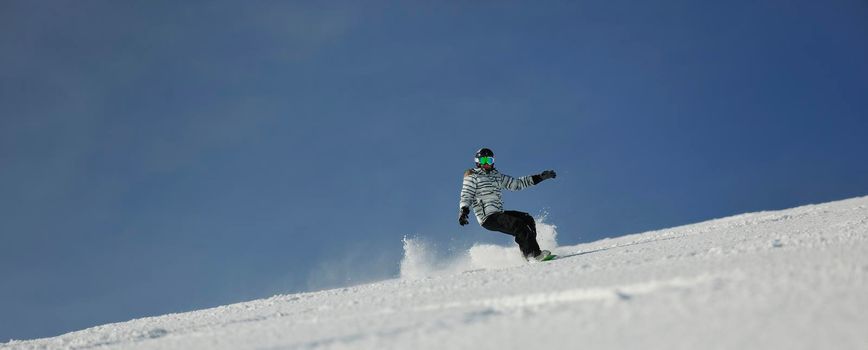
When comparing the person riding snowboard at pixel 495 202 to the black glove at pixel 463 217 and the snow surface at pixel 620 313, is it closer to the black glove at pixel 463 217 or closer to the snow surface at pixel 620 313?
the black glove at pixel 463 217

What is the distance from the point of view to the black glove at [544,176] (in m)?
11.1

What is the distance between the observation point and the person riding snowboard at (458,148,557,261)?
980 cm

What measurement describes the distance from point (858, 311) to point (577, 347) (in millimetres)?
1170

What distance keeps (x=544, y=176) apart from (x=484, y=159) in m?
1.22

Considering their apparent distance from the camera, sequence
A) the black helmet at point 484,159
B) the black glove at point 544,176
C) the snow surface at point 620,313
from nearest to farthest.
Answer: the snow surface at point 620,313 < the black helmet at point 484,159 < the black glove at point 544,176

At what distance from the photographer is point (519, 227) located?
9.85 meters

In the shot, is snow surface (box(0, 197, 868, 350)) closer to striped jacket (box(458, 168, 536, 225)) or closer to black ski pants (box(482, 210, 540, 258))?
black ski pants (box(482, 210, 540, 258))

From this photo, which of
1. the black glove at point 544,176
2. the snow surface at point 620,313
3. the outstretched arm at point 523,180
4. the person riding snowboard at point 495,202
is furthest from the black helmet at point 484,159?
the snow surface at point 620,313

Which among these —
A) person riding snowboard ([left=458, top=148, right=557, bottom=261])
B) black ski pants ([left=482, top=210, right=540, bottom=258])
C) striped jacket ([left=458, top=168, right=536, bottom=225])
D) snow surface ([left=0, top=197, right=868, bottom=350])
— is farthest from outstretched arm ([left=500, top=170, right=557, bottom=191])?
snow surface ([left=0, top=197, right=868, bottom=350])

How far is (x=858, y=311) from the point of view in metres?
2.54

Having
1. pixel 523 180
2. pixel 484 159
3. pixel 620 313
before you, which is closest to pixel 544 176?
pixel 523 180

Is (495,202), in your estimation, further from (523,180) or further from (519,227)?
(523,180)

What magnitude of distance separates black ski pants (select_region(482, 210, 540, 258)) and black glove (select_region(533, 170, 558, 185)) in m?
Answer: 1.24

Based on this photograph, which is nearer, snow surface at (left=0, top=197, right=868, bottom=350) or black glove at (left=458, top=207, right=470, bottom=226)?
snow surface at (left=0, top=197, right=868, bottom=350)
